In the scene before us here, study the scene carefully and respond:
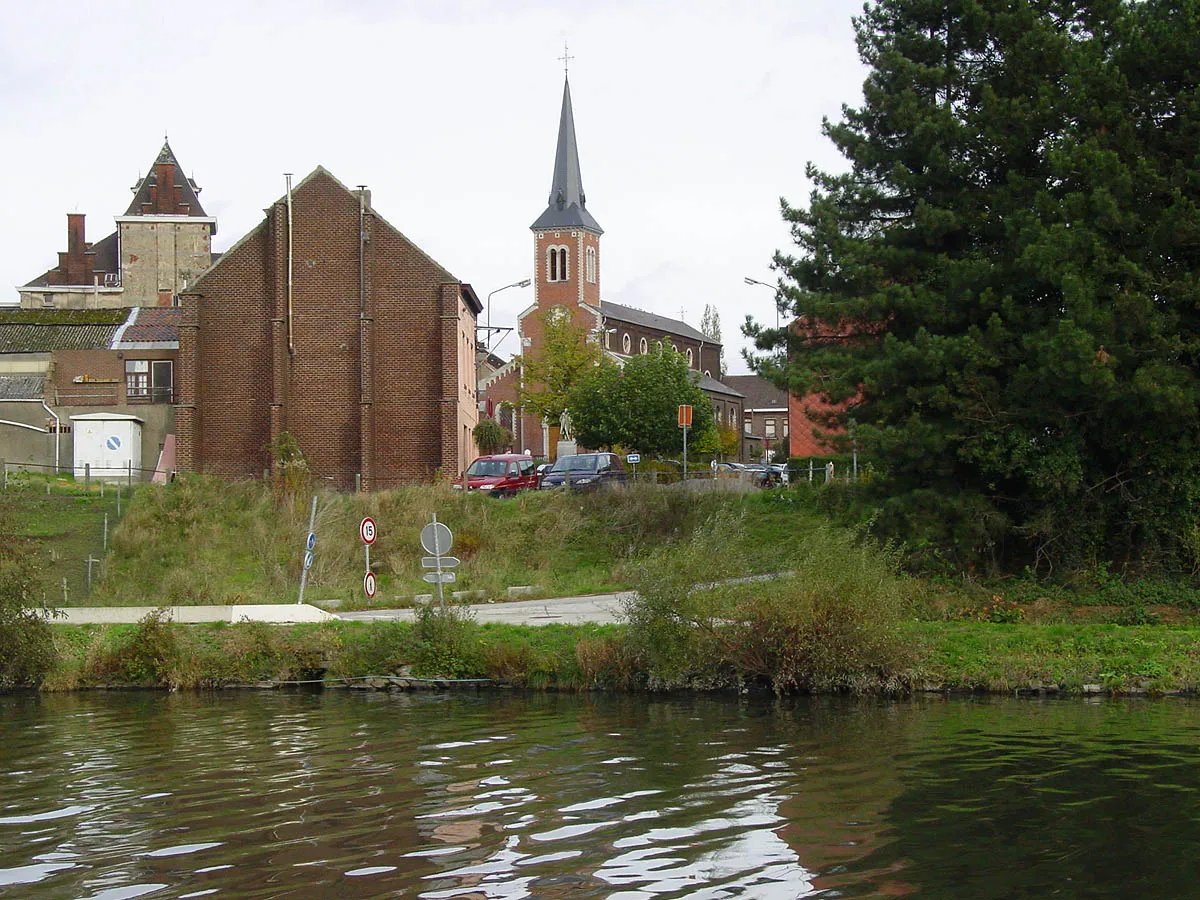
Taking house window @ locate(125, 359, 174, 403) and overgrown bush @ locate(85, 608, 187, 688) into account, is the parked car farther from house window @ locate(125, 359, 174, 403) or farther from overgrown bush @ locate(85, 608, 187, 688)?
overgrown bush @ locate(85, 608, 187, 688)

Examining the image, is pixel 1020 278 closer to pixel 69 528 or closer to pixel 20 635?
pixel 20 635

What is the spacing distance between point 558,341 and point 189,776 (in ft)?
223

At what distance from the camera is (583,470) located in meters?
49.4

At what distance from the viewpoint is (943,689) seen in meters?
22.5

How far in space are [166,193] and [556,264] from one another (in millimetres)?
31328

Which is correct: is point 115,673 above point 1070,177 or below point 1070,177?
below

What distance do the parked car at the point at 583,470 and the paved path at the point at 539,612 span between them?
12300mm

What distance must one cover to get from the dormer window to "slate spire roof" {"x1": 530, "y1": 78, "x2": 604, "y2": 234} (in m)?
2.15

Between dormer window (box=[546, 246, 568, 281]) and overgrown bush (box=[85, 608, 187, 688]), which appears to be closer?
overgrown bush (box=[85, 608, 187, 688])

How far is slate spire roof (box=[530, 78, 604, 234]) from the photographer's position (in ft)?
355

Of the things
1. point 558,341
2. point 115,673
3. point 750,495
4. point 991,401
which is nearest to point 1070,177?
point 991,401

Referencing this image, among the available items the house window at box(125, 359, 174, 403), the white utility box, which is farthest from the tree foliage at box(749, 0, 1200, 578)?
the house window at box(125, 359, 174, 403)

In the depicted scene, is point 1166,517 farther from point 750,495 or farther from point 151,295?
point 151,295

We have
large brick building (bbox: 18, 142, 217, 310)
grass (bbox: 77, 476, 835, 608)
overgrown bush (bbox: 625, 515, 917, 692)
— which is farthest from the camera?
large brick building (bbox: 18, 142, 217, 310)
